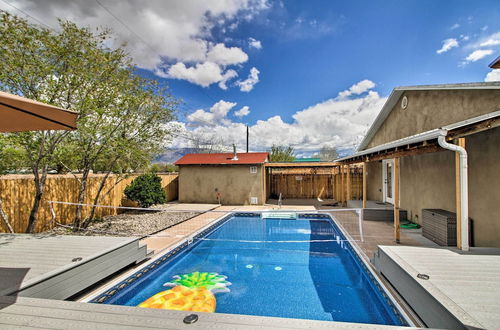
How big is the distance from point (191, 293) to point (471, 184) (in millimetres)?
7612

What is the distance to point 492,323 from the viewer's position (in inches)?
98.0

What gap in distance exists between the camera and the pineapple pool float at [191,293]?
15.2ft

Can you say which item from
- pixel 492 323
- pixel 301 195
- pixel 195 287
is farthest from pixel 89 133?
pixel 301 195

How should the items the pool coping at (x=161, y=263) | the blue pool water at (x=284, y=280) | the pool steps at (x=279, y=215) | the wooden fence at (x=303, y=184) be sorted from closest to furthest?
the pool coping at (x=161, y=263) → the blue pool water at (x=284, y=280) → the pool steps at (x=279, y=215) → the wooden fence at (x=303, y=184)

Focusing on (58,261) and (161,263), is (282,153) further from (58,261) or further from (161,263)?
(58,261)

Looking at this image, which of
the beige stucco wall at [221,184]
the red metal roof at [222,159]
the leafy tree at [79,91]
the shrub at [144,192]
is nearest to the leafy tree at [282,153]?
the red metal roof at [222,159]

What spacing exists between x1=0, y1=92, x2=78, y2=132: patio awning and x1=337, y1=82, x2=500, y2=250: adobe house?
7.02 meters

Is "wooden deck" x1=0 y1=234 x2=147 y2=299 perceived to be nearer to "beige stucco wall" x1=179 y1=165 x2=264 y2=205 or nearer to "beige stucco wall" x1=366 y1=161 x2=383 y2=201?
"beige stucco wall" x1=179 y1=165 x2=264 y2=205

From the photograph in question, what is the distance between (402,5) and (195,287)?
40.2 feet

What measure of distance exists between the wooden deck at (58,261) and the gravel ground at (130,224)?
109 inches

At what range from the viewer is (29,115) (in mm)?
3180

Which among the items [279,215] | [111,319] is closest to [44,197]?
[111,319]

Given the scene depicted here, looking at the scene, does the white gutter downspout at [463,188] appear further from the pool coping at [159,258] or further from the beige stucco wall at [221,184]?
the beige stucco wall at [221,184]

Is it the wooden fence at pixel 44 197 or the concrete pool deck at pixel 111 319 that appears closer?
the concrete pool deck at pixel 111 319
